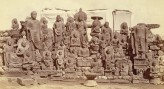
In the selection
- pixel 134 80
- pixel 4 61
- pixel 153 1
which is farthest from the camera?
pixel 153 1

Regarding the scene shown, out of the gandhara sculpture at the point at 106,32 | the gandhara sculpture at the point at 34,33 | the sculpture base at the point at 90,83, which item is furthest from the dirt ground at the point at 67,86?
the gandhara sculpture at the point at 106,32

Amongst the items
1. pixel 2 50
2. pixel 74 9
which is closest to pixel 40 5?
pixel 74 9

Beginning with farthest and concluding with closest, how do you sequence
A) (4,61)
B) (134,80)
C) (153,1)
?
(153,1)
(4,61)
(134,80)

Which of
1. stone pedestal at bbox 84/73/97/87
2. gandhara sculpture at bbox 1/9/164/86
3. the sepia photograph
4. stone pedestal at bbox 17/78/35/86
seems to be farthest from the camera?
gandhara sculpture at bbox 1/9/164/86

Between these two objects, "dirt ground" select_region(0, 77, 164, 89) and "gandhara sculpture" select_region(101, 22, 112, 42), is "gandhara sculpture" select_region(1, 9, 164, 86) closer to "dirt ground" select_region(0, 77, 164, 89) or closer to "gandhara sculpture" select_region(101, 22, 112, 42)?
"gandhara sculpture" select_region(101, 22, 112, 42)

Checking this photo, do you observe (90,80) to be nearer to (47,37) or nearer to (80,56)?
(80,56)

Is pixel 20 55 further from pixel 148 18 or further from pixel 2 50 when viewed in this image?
pixel 148 18

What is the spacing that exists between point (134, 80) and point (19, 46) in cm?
470

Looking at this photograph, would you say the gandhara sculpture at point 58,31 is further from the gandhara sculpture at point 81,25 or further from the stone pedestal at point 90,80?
the stone pedestal at point 90,80

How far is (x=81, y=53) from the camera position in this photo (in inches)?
566

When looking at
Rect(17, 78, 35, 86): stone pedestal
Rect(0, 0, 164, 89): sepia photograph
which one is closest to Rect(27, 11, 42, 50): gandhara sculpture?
Rect(0, 0, 164, 89): sepia photograph

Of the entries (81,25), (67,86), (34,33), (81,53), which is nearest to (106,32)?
(81,25)

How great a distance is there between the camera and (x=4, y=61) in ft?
47.3

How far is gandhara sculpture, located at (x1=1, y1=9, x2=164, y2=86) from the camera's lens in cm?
1377
